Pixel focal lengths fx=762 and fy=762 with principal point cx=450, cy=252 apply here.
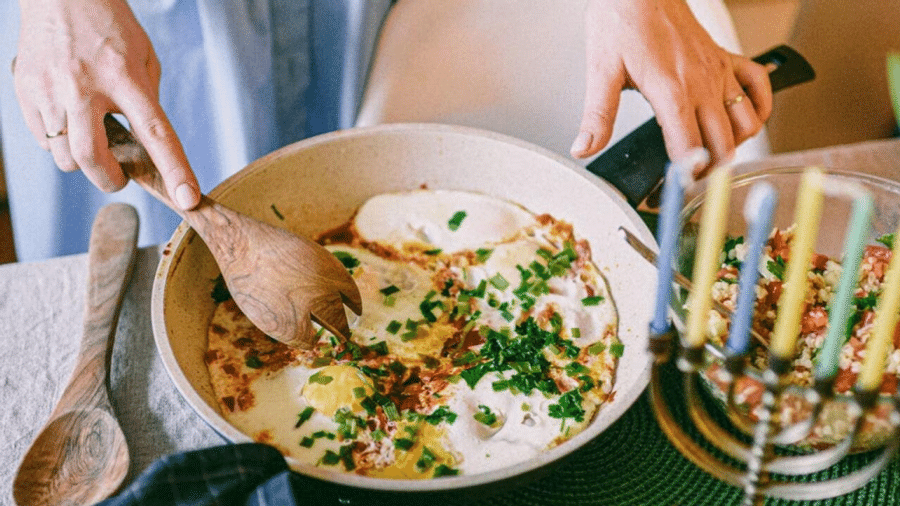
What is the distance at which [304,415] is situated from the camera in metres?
0.90

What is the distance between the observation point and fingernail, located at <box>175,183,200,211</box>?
0.91m

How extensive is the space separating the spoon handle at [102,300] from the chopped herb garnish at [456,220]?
458mm

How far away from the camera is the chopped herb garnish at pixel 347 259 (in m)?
1.10

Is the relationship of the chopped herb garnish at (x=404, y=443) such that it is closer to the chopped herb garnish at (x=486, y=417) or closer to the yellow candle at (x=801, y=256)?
the chopped herb garnish at (x=486, y=417)

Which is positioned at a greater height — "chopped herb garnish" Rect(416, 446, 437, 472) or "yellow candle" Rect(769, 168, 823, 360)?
"yellow candle" Rect(769, 168, 823, 360)

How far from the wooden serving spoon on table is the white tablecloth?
155 millimetres

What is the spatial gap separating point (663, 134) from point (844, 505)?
20.1 inches

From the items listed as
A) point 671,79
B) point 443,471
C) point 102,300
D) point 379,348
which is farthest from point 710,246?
point 102,300

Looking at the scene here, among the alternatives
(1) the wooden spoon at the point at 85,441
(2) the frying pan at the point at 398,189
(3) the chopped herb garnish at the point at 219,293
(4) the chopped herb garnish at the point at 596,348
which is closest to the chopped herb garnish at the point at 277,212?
(2) the frying pan at the point at 398,189

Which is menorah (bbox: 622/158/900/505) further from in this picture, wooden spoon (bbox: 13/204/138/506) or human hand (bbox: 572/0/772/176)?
wooden spoon (bbox: 13/204/138/506)

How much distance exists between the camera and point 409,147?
1172mm

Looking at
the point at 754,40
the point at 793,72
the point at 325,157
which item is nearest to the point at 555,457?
the point at 325,157

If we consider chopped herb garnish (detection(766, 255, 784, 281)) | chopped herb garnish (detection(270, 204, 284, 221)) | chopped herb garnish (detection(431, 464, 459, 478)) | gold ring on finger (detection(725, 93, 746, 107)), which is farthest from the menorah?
chopped herb garnish (detection(270, 204, 284, 221))

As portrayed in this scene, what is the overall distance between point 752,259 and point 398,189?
2.63 feet
